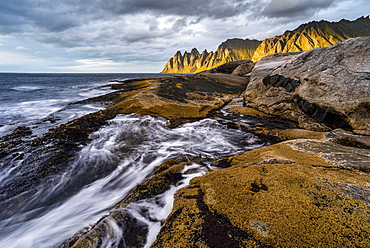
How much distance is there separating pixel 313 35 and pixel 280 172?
592 feet

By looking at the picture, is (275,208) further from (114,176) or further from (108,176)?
(108,176)

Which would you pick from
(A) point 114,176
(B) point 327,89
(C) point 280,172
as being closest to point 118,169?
(A) point 114,176

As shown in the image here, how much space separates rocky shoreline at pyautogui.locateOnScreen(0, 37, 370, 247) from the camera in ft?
6.47

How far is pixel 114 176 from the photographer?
4910 millimetres

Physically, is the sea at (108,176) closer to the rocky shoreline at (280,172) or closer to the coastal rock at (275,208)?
the rocky shoreline at (280,172)

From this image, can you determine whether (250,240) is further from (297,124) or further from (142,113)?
(142,113)

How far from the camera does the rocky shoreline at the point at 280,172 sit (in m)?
1.97

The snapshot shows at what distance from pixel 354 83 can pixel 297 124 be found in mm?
2421

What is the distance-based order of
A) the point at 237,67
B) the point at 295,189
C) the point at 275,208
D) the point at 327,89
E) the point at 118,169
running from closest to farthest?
the point at 275,208 < the point at 295,189 < the point at 118,169 < the point at 327,89 < the point at 237,67

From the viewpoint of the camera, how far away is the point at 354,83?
6.45 m

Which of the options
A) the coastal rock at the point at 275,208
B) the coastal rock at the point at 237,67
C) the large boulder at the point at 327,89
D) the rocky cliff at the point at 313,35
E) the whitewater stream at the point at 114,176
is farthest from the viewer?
the rocky cliff at the point at 313,35

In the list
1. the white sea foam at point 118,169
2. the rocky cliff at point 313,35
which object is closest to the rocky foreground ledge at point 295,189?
the white sea foam at point 118,169

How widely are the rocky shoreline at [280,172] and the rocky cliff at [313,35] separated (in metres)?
152

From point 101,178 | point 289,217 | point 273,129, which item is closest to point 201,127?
point 273,129
